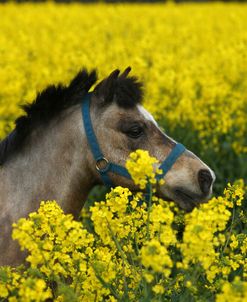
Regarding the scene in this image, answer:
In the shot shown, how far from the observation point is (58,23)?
61.5 feet

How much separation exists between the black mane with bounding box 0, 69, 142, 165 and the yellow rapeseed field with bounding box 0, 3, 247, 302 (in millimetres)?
486

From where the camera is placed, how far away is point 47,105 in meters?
4.50

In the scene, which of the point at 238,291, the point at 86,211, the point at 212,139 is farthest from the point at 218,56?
the point at 238,291

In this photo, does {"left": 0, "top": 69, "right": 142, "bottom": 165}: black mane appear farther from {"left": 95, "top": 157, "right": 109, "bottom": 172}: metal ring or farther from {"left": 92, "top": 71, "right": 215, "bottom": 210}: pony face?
{"left": 95, "top": 157, "right": 109, "bottom": 172}: metal ring

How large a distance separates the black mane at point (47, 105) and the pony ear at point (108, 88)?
30mm

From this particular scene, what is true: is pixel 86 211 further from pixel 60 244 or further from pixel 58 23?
pixel 58 23

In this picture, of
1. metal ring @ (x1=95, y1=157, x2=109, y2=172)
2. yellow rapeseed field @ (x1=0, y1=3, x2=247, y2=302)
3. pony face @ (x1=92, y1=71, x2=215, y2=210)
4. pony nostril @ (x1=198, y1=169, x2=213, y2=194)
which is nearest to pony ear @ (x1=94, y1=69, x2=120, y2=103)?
pony face @ (x1=92, y1=71, x2=215, y2=210)

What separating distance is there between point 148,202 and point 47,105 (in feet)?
2.71

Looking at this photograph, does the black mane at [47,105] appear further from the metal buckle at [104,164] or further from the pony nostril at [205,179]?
the pony nostril at [205,179]

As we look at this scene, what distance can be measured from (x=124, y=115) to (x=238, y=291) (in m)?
1.72

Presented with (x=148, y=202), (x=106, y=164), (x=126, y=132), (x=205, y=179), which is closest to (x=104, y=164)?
(x=106, y=164)

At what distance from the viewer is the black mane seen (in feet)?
14.7

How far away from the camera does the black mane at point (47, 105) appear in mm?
4488

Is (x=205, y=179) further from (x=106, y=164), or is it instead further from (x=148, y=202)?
(x=106, y=164)
